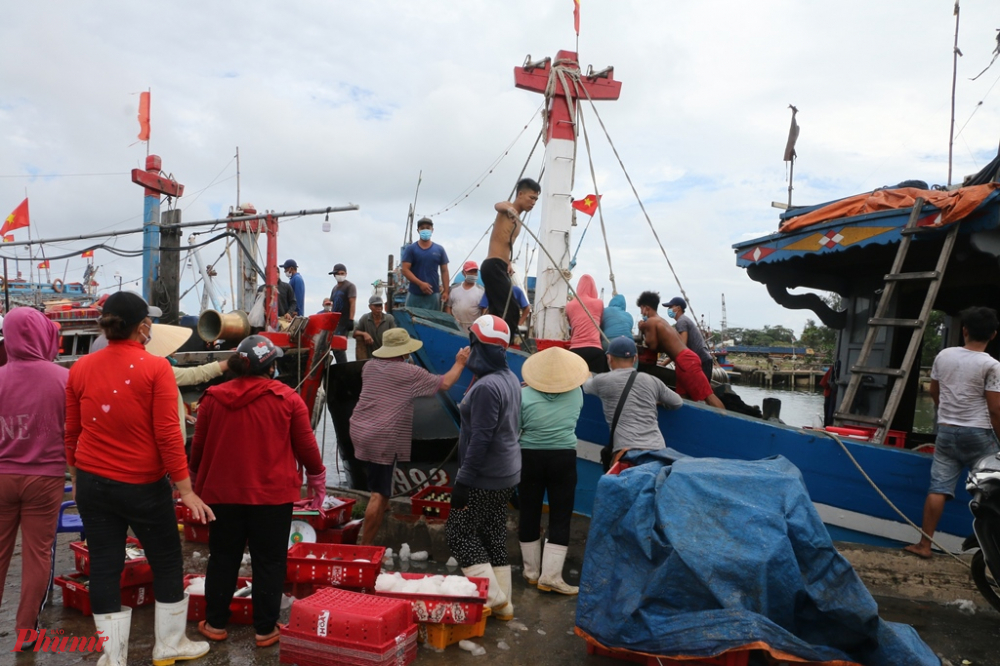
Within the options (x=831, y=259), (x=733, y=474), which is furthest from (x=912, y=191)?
(x=733, y=474)

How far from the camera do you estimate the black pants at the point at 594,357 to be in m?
5.91

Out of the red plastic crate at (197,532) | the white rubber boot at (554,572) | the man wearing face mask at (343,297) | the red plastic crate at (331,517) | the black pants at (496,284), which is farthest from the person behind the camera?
the man wearing face mask at (343,297)

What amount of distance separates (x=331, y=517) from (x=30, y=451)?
2244 mm

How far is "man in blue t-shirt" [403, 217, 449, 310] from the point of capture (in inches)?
321

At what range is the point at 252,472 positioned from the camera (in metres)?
3.43

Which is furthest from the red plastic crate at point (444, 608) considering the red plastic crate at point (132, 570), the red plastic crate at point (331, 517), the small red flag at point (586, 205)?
the small red flag at point (586, 205)

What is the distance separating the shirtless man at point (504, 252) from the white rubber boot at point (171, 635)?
3.57m

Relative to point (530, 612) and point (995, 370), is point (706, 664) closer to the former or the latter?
point (530, 612)

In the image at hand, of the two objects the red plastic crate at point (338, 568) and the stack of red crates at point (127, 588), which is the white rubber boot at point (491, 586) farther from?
the stack of red crates at point (127, 588)

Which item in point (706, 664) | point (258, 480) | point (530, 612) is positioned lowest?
point (530, 612)

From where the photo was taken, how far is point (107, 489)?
3096 mm

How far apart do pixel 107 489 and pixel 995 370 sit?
502 cm

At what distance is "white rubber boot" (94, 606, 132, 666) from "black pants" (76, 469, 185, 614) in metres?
0.03

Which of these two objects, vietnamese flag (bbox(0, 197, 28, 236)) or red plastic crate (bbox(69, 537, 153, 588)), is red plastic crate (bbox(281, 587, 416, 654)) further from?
vietnamese flag (bbox(0, 197, 28, 236))
